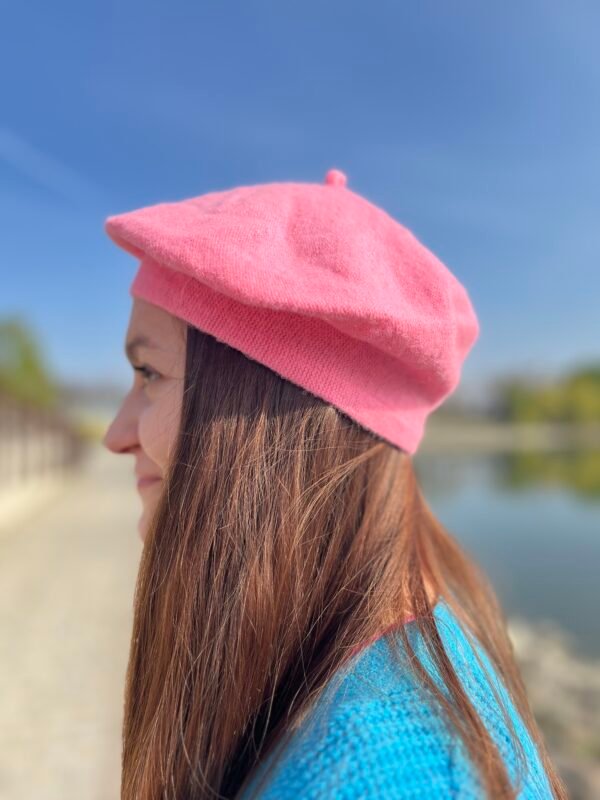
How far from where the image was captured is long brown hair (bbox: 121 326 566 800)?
1070mm

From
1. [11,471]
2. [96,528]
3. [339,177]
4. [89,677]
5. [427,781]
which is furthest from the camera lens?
[11,471]

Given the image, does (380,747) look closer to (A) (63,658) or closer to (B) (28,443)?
(A) (63,658)

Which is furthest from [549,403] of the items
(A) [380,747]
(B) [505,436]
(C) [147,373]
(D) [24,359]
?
(A) [380,747]

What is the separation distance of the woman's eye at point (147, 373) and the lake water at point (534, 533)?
1.80 metres

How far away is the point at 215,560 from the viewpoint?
3.74ft

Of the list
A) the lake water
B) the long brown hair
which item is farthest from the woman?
the lake water

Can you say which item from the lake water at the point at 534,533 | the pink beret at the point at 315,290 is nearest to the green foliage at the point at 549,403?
the lake water at the point at 534,533

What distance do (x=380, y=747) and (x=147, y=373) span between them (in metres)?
0.92

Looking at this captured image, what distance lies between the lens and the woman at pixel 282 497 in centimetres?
105

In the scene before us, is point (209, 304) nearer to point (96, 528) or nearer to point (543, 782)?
point (543, 782)

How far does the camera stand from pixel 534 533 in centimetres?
2050

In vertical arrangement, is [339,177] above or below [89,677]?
above

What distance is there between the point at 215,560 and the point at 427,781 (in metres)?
0.51

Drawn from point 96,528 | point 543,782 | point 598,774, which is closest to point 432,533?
point 543,782
